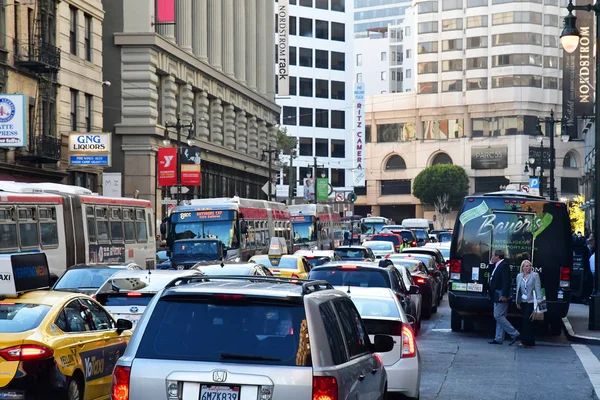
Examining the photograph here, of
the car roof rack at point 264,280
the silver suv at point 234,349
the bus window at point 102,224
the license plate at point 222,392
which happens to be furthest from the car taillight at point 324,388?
the bus window at point 102,224

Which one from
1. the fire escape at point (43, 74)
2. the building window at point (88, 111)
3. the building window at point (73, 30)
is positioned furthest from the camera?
the building window at point (88, 111)

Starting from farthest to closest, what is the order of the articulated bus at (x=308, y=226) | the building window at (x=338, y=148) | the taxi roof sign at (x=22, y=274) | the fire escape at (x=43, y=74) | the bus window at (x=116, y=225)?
1. the building window at (x=338, y=148)
2. the articulated bus at (x=308, y=226)
3. the fire escape at (x=43, y=74)
4. the bus window at (x=116, y=225)
5. the taxi roof sign at (x=22, y=274)

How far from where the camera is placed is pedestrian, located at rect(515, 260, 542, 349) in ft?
69.1

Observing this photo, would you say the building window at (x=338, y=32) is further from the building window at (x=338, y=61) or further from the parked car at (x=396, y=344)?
the parked car at (x=396, y=344)

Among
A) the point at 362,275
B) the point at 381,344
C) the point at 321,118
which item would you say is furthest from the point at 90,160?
the point at 321,118

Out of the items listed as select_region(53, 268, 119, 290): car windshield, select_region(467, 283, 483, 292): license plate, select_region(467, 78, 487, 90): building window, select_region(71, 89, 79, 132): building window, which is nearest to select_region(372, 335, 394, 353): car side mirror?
select_region(53, 268, 119, 290): car windshield

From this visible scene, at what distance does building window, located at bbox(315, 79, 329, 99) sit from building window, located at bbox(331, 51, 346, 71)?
217cm

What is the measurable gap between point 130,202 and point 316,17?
89.6m

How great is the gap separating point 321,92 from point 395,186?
15.4m

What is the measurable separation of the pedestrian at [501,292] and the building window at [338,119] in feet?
343

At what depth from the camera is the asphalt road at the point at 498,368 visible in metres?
15.1

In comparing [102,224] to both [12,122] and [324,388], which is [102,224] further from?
[324,388]

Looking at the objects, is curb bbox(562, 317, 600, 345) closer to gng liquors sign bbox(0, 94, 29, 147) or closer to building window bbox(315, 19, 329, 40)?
gng liquors sign bbox(0, 94, 29, 147)

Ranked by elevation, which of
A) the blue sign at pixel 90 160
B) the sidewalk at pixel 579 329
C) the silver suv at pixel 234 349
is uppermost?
the blue sign at pixel 90 160
